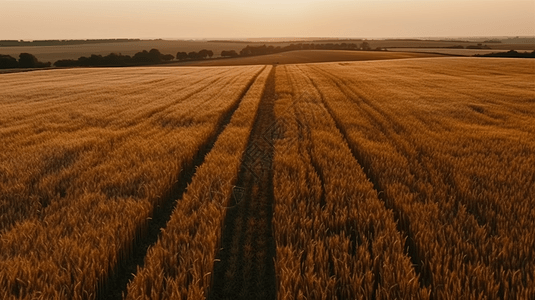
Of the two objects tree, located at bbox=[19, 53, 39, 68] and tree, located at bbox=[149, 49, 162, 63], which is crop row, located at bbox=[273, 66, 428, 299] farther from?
tree, located at bbox=[149, 49, 162, 63]

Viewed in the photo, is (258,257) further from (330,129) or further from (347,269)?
(330,129)

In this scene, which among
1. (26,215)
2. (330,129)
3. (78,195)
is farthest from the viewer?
(330,129)

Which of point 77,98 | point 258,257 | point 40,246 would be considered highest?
point 77,98

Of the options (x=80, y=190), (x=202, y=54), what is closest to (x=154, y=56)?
(x=202, y=54)

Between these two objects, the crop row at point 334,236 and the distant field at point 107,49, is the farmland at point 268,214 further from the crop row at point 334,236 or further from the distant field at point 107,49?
the distant field at point 107,49

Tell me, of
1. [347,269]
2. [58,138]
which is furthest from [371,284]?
[58,138]

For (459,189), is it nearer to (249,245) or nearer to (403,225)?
(403,225)

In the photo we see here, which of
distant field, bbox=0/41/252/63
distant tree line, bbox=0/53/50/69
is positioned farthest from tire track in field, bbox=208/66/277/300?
distant field, bbox=0/41/252/63
